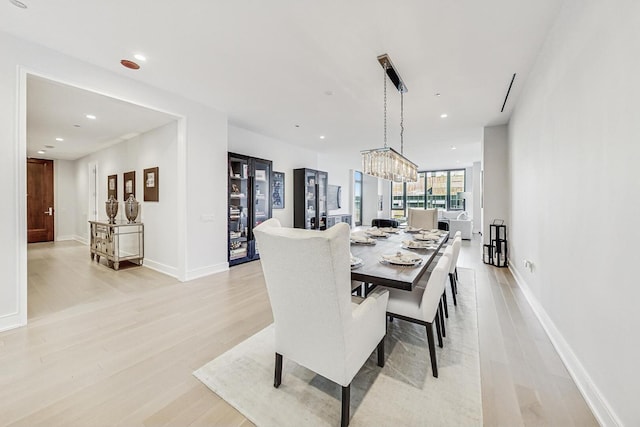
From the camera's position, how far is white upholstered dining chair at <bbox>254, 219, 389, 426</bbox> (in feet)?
3.85

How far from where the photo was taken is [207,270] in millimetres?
4031

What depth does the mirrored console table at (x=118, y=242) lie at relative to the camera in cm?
433

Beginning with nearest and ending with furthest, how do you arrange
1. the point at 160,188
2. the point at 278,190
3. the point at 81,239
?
the point at 160,188 < the point at 278,190 < the point at 81,239

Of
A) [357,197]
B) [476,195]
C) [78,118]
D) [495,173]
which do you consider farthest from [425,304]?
[357,197]

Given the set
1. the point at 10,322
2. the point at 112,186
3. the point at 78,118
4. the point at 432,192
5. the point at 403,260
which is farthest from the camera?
the point at 432,192

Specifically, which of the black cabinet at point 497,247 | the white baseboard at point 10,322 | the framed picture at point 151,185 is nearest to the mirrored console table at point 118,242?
the framed picture at point 151,185

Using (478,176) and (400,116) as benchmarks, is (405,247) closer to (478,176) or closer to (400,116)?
(400,116)

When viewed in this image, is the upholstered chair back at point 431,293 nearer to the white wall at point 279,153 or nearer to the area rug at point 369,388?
the area rug at point 369,388

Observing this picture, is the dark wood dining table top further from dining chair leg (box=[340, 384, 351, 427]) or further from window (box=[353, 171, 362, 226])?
window (box=[353, 171, 362, 226])

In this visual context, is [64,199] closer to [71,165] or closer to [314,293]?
[71,165]

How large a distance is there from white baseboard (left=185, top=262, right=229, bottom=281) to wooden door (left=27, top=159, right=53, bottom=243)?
22.3 feet

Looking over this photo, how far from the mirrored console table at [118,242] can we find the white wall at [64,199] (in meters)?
3.96

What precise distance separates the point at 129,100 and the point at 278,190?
3256 mm

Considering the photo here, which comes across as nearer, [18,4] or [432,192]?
[18,4]
